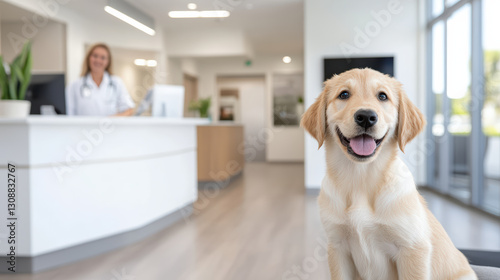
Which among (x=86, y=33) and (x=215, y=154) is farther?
(x=86, y=33)

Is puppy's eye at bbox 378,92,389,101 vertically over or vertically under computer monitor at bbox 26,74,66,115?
under

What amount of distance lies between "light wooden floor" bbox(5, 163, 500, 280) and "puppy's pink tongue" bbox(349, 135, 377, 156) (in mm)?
1838

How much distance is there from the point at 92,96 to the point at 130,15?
302cm

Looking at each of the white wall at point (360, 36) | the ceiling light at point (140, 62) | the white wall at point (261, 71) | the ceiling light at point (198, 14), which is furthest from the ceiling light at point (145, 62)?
the white wall at point (360, 36)

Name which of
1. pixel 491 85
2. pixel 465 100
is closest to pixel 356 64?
pixel 465 100

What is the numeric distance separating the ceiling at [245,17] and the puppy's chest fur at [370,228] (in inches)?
236

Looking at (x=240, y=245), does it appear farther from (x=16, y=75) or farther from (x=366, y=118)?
(x=366, y=118)

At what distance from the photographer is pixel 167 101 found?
4105 millimetres

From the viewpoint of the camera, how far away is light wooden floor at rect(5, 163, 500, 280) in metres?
2.70

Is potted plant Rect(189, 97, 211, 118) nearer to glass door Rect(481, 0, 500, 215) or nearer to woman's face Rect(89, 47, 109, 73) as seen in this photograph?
woman's face Rect(89, 47, 109, 73)

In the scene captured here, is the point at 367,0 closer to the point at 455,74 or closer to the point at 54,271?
the point at 455,74

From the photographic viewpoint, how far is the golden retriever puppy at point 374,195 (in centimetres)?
98

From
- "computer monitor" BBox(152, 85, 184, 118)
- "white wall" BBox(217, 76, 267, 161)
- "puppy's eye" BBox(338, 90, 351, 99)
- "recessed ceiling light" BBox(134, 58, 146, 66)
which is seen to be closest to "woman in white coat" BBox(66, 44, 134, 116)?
"computer monitor" BBox(152, 85, 184, 118)

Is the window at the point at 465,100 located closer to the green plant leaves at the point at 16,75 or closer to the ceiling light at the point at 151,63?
the green plant leaves at the point at 16,75
